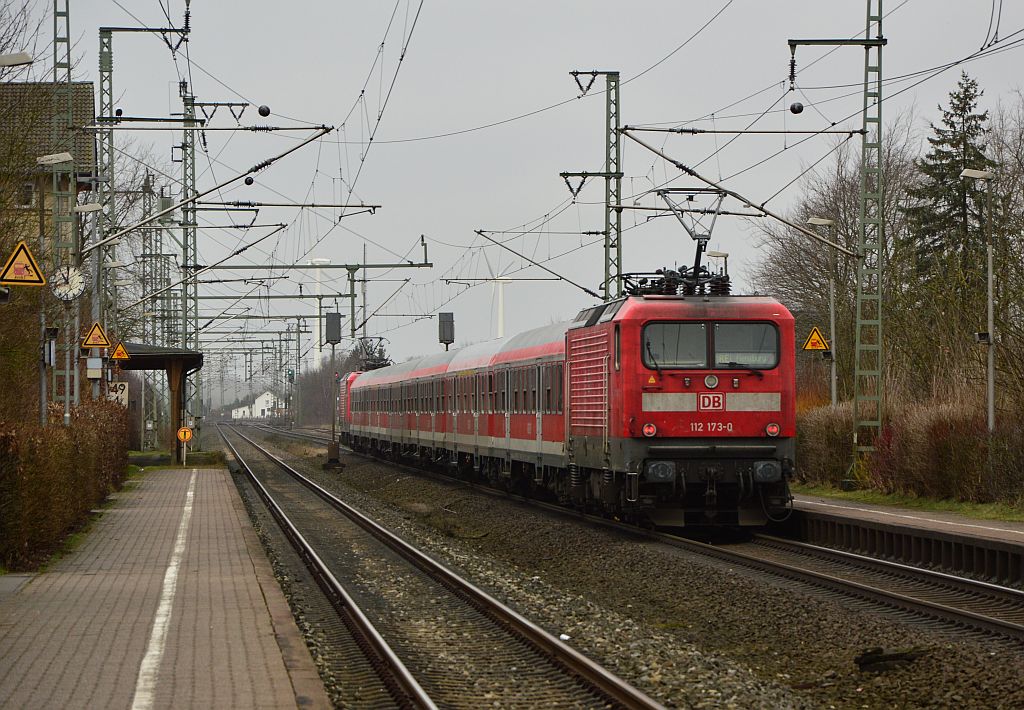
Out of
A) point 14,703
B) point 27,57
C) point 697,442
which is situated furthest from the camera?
point 697,442

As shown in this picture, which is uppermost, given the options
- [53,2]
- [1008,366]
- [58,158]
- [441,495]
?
[53,2]

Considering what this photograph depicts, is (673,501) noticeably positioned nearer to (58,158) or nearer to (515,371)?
(515,371)

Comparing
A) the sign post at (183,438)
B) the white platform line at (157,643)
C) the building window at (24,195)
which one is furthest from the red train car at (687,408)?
the sign post at (183,438)

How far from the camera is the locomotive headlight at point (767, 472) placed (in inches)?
683

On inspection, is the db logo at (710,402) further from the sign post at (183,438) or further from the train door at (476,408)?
the sign post at (183,438)

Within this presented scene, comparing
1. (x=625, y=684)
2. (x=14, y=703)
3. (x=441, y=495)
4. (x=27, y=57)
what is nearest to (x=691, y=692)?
(x=625, y=684)

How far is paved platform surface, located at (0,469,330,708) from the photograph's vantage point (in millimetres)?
8234

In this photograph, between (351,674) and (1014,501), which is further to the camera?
(1014,501)

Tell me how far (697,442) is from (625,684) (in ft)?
29.9

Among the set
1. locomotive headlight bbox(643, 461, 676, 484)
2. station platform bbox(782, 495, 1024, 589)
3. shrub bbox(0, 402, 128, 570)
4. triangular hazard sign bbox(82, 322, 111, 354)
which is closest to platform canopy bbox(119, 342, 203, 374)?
triangular hazard sign bbox(82, 322, 111, 354)

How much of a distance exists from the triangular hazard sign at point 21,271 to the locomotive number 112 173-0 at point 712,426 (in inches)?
331

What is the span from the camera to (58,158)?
21.9 meters

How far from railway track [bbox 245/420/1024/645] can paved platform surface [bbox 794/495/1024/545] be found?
1048 mm

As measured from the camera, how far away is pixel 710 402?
57.7 ft
